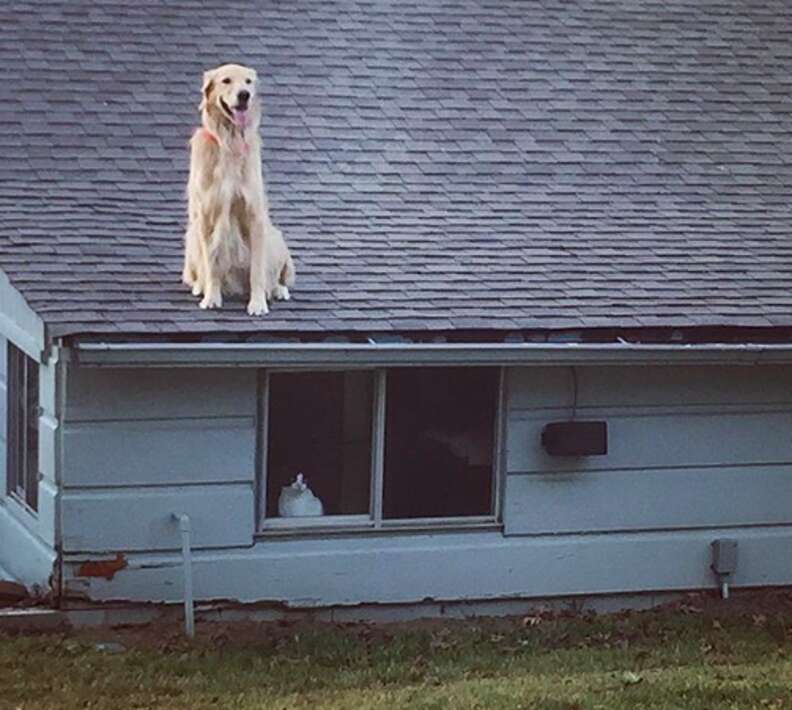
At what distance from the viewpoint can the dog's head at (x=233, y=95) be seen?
11.6 m

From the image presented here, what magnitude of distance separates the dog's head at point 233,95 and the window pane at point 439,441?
184 cm

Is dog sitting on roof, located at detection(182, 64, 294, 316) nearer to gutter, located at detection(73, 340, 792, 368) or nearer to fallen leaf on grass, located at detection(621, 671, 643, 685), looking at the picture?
gutter, located at detection(73, 340, 792, 368)

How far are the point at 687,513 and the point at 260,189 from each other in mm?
3474

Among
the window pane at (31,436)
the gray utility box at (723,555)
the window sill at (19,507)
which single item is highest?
the window pane at (31,436)

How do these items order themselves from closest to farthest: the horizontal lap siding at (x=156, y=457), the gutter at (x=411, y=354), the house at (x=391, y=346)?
the gutter at (x=411, y=354), the horizontal lap siding at (x=156, y=457), the house at (x=391, y=346)

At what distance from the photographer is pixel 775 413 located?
1300 centimetres

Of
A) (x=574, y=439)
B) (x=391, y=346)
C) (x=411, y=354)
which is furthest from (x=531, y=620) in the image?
(x=391, y=346)

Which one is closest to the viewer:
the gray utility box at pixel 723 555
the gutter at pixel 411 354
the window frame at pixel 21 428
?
the gutter at pixel 411 354

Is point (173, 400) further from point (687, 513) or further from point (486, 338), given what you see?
point (687, 513)

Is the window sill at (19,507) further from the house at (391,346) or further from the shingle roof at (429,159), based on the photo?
the shingle roof at (429,159)

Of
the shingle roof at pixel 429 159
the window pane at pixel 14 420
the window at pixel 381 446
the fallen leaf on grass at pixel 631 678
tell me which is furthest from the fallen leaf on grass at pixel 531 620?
the window pane at pixel 14 420

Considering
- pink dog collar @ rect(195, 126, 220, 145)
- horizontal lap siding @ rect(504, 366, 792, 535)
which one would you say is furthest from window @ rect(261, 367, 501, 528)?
pink dog collar @ rect(195, 126, 220, 145)

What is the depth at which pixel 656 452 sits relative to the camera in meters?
12.7

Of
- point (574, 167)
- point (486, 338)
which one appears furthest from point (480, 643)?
point (574, 167)
